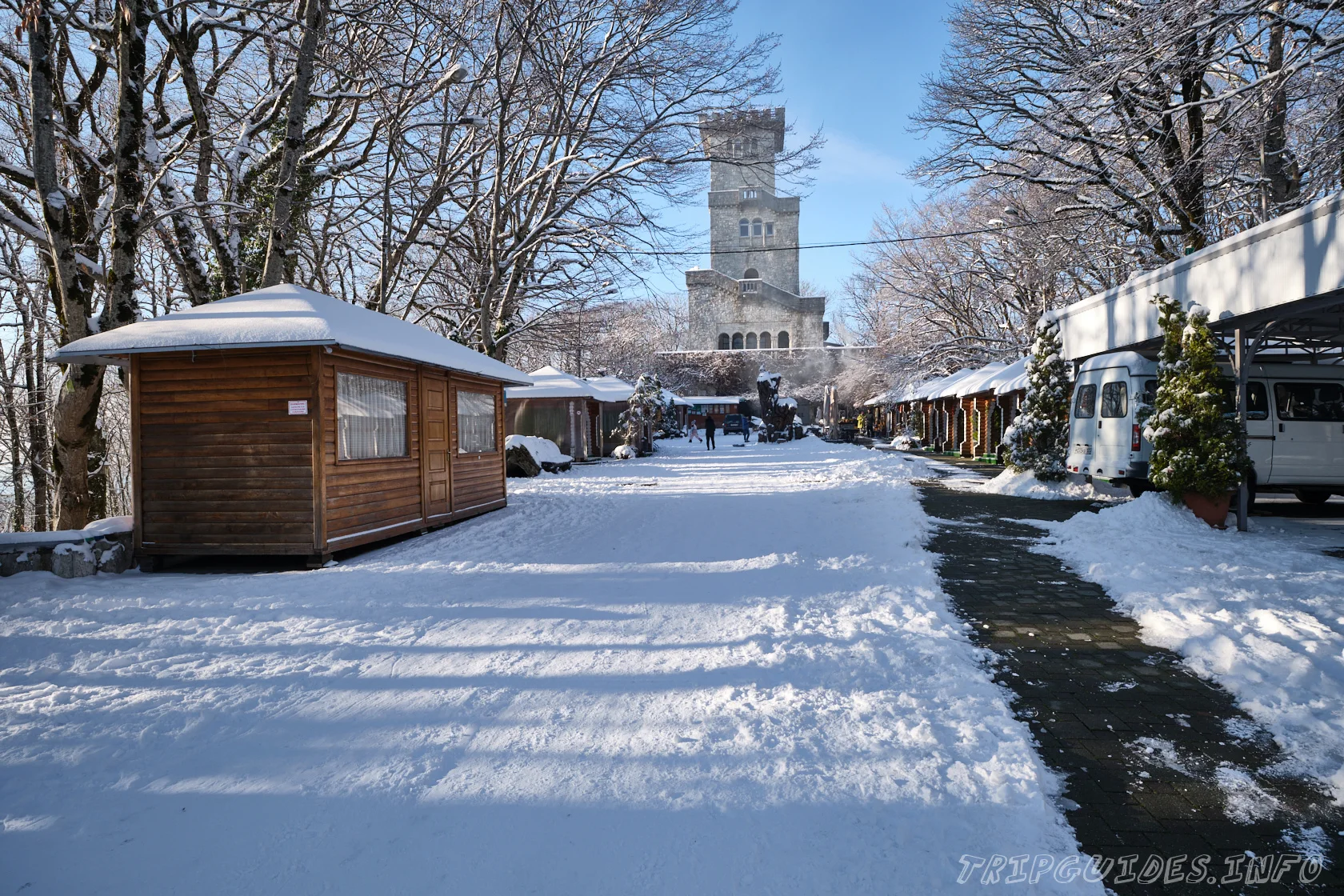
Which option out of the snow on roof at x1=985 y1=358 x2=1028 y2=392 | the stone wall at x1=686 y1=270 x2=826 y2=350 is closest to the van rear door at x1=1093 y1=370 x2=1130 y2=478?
the snow on roof at x1=985 y1=358 x2=1028 y2=392

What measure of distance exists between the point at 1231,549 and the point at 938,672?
5.25m

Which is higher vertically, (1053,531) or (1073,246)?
(1073,246)

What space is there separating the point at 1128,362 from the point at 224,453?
12957 millimetres

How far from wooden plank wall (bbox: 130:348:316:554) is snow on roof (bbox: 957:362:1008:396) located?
1979 cm

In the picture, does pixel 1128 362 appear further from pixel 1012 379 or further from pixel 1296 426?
pixel 1012 379

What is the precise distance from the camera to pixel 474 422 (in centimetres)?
1228

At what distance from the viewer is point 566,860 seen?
254 centimetres

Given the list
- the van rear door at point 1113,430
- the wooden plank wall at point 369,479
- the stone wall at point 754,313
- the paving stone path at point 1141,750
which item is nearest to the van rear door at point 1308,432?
the van rear door at point 1113,430

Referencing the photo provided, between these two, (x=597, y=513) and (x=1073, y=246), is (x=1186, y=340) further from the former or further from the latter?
(x=1073, y=246)

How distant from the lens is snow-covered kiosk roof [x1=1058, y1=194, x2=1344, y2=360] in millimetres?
6500

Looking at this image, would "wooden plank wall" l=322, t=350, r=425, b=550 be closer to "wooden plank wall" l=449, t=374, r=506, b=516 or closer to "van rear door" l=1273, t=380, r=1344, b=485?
"wooden plank wall" l=449, t=374, r=506, b=516

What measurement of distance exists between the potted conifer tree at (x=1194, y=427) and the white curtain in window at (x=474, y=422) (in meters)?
9.92

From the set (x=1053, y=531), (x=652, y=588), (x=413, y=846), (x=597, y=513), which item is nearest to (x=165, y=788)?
(x=413, y=846)

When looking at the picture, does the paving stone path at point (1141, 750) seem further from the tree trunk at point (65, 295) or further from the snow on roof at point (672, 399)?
the snow on roof at point (672, 399)
